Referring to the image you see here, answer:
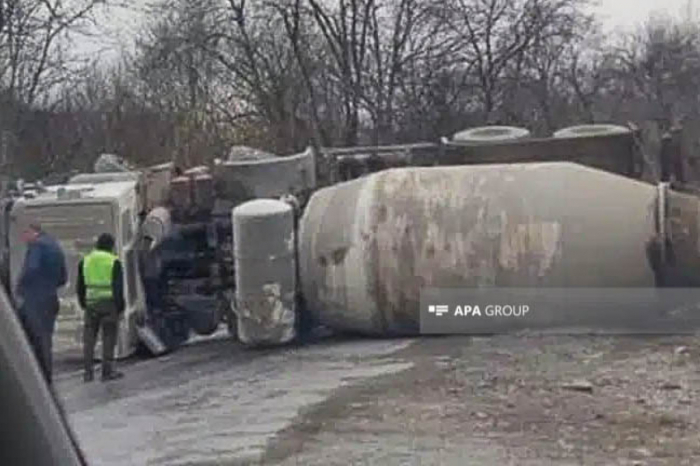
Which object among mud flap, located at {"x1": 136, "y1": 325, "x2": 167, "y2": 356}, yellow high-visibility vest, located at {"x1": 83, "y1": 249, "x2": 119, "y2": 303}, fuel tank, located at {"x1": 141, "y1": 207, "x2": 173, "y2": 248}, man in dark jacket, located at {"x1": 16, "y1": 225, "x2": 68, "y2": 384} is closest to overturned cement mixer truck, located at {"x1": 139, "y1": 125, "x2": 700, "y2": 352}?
fuel tank, located at {"x1": 141, "y1": 207, "x2": 173, "y2": 248}

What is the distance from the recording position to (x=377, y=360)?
17.6 m

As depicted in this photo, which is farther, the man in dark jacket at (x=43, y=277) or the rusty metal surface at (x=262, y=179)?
the rusty metal surface at (x=262, y=179)

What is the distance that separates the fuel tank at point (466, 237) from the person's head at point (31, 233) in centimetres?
321

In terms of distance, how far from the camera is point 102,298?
18.0 metres

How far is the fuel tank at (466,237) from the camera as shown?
1889cm

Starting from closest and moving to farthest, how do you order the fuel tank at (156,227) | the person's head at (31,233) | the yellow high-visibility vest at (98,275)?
1. the person's head at (31,233)
2. the yellow high-visibility vest at (98,275)
3. the fuel tank at (156,227)

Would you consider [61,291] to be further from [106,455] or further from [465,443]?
[465,443]

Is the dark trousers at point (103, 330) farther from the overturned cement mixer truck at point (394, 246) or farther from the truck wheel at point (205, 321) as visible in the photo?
the truck wheel at point (205, 321)

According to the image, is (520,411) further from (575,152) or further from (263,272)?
(575,152)

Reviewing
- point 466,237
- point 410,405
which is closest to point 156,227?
point 466,237

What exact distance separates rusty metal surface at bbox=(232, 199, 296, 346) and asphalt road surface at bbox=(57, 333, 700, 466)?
1.07 ft

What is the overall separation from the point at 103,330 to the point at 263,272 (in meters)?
2.28

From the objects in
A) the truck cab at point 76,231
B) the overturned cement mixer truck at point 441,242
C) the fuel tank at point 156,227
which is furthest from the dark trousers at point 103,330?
the fuel tank at point 156,227

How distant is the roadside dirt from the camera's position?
35.4 feet
